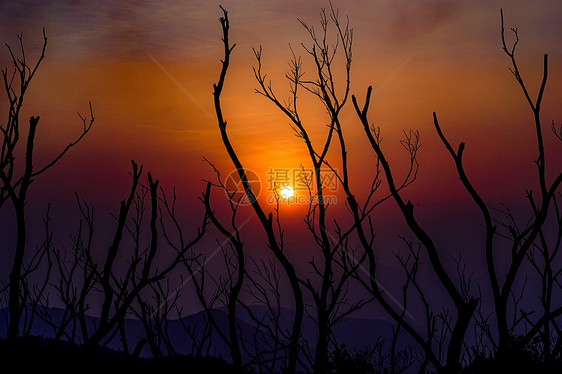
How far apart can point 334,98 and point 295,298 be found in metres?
2.74

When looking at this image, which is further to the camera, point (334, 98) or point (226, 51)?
point (334, 98)

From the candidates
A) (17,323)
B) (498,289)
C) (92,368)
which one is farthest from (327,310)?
(17,323)

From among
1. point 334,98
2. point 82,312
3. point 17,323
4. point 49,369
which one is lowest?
point 49,369

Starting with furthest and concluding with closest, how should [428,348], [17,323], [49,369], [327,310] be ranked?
[327,310]
[428,348]
[17,323]
[49,369]

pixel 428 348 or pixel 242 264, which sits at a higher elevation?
pixel 242 264

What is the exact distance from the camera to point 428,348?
17.2ft

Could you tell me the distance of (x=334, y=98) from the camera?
695 cm

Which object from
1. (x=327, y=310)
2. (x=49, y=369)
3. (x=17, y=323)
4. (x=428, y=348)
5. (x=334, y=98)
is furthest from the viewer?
(x=334, y=98)

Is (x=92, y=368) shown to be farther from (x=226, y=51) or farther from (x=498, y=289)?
(x=498, y=289)

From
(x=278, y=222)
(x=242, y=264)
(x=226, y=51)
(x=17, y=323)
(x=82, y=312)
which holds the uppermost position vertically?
(x=226, y=51)

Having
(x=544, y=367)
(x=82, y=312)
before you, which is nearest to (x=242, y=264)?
(x=82, y=312)

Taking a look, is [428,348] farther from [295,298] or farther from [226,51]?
[226,51]

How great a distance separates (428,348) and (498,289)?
91 centimetres

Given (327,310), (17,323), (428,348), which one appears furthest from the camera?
(327,310)
